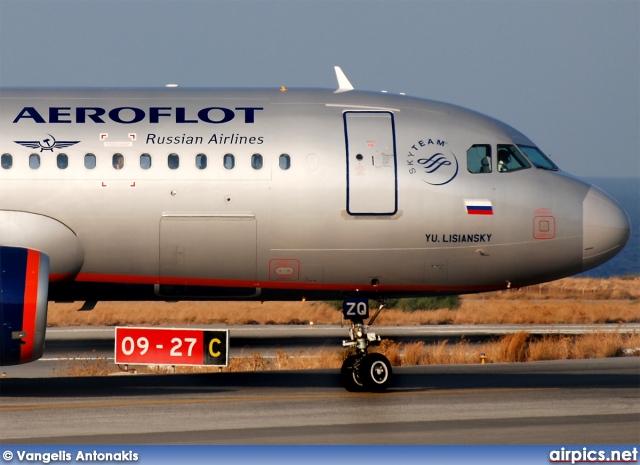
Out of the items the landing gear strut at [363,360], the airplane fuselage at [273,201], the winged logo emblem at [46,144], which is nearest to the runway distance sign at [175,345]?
the airplane fuselage at [273,201]

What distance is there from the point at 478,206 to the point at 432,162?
1156mm

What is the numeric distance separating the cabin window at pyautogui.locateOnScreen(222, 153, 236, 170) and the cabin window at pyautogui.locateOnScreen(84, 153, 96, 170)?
2294 millimetres

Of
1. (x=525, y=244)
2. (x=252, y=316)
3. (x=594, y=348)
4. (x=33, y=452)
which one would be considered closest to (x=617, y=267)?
(x=252, y=316)

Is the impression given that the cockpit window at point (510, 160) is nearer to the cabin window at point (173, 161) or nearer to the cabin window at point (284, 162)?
the cabin window at point (284, 162)

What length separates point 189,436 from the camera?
53.2 feet

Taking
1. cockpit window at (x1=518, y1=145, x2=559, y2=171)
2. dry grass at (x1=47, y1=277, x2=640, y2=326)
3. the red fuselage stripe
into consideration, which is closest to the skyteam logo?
cockpit window at (x1=518, y1=145, x2=559, y2=171)

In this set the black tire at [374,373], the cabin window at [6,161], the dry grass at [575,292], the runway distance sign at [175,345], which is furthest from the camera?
the dry grass at [575,292]

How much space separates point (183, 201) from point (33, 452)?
20.0 feet

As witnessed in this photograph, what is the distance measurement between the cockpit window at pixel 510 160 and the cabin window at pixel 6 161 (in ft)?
28.9

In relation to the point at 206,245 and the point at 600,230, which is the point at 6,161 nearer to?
the point at 206,245

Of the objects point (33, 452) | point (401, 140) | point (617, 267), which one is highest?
point (617, 267)

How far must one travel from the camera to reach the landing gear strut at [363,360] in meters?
20.2

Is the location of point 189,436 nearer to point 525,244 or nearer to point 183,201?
point 183,201

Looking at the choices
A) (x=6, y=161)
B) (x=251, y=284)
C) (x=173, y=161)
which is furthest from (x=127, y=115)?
(x=251, y=284)
